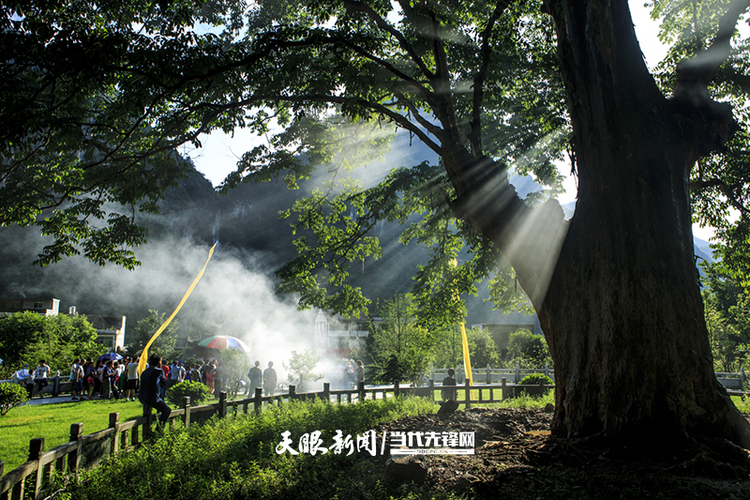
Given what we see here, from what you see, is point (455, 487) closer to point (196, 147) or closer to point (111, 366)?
point (196, 147)

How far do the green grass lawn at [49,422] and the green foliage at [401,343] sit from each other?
10689mm

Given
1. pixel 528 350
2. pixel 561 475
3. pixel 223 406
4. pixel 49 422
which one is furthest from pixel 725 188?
pixel 528 350

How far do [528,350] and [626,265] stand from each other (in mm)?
35980

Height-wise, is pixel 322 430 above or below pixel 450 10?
below

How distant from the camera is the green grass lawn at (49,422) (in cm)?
785

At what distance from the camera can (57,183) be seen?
8.66 m

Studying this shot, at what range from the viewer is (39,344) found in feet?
79.8

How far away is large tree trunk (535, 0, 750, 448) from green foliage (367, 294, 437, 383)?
11.5 metres

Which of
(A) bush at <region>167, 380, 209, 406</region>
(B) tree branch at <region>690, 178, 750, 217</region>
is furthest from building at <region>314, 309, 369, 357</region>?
(B) tree branch at <region>690, 178, 750, 217</region>

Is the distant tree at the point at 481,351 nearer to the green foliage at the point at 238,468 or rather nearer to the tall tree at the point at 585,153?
the tall tree at the point at 585,153

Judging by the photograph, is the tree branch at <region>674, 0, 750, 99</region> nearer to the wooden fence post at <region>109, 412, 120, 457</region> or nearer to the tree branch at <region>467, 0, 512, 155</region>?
the tree branch at <region>467, 0, 512, 155</region>

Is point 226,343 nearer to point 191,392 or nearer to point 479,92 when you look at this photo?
point 191,392

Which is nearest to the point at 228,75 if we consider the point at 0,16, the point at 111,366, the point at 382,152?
the point at 0,16

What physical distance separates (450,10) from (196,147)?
5.54 meters
